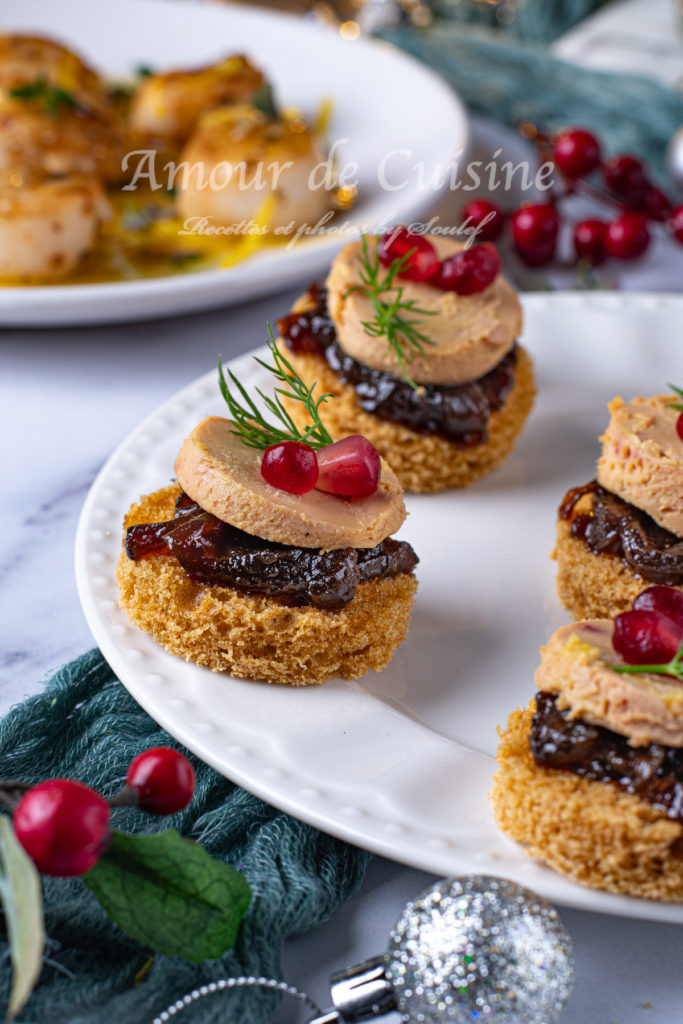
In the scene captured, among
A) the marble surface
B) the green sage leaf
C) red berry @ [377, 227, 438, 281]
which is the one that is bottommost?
the marble surface

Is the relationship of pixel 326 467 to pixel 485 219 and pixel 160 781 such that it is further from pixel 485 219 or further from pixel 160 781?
pixel 485 219

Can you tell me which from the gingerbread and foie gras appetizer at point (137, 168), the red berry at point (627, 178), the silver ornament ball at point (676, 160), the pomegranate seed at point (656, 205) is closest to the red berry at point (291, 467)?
the gingerbread and foie gras appetizer at point (137, 168)

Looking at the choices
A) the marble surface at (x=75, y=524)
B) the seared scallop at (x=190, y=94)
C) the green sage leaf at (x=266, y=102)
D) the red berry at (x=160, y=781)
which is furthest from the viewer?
the seared scallop at (x=190, y=94)

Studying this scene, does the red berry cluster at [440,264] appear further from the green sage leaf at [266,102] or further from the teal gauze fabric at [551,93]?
the teal gauze fabric at [551,93]

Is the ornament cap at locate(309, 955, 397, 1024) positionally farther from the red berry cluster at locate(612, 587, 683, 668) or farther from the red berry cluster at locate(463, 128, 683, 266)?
the red berry cluster at locate(463, 128, 683, 266)

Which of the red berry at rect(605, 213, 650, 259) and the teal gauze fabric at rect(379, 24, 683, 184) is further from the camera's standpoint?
the teal gauze fabric at rect(379, 24, 683, 184)

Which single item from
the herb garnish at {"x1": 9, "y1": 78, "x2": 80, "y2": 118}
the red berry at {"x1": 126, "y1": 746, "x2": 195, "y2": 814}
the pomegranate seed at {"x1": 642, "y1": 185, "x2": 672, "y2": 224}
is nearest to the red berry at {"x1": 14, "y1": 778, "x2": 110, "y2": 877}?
the red berry at {"x1": 126, "y1": 746, "x2": 195, "y2": 814}

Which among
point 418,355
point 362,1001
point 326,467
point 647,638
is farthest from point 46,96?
point 362,1001

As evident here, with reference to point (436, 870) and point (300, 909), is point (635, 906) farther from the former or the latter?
point (300, 909)
